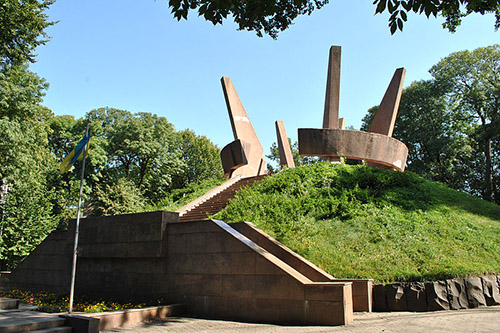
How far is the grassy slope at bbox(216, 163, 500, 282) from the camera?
8688 mm

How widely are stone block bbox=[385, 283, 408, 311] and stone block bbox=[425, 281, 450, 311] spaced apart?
0.47 m

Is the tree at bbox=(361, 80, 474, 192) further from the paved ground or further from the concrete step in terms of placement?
the concrete step

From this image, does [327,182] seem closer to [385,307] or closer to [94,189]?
[385,307]

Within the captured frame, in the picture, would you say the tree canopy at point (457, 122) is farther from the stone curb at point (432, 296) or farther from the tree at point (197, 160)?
the stone curb at point (432, 296)

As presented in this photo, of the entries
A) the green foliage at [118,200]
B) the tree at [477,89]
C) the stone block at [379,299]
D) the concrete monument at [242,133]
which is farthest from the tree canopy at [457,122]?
the stone block at [379,299]

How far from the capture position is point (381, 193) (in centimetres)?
1238

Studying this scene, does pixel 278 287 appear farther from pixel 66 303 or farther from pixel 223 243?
pixel 66 303

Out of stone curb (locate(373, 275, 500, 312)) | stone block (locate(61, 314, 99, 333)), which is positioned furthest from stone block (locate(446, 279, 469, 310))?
stone block (locate(61, 314, 99, 333))

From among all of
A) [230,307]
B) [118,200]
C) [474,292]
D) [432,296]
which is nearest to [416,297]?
[432,296]

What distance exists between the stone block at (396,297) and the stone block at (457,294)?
958 millimetres

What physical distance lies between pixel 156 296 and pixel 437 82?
29.3 m

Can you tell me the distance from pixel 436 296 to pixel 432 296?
8cm

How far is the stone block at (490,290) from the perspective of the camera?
321 inches

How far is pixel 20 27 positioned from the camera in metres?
13.8
